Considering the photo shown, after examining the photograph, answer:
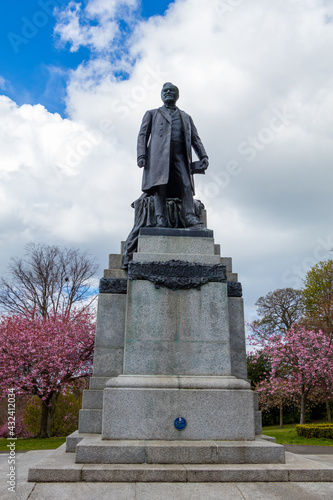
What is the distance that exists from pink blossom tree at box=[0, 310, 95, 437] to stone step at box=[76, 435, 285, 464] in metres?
17.4

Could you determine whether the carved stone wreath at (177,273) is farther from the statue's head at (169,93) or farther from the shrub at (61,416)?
the shrub at (61,416)

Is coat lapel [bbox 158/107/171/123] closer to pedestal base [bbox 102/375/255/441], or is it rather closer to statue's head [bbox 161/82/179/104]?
statue's head [bbox 161/82/179/104]

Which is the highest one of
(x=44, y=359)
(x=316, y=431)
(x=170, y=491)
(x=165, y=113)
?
(x=165, y=113)

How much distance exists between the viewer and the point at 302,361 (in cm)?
2370

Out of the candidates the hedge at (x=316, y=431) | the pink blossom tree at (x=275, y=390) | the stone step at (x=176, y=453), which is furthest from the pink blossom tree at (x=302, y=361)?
the stone step at (x=176, y=453)

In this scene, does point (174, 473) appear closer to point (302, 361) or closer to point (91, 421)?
point (91, 421)

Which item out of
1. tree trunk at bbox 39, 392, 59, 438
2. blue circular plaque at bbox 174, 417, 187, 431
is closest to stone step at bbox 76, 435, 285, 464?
blue circular plaque at bbox 174, 417, 187, 431

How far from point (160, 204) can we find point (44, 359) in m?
16.6

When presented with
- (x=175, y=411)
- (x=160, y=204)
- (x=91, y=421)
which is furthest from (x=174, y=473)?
(x=160, y=204)

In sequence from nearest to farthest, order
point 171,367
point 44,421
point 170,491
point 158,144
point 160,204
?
point 170,491, point 171,367, point 160,204, point 158,144, point 44,421

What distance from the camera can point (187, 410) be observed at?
5.91 metres

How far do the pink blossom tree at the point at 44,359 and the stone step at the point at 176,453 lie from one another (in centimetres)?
1743

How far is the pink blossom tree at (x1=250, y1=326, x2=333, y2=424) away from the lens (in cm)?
2327

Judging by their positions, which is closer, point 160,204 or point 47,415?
point 160,204
